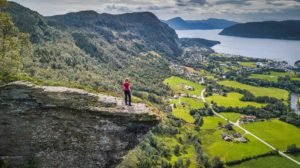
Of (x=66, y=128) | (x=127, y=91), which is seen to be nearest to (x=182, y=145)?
(x=127, y=91)

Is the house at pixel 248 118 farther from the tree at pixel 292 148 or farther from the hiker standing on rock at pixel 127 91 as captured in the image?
the hiker standing on rock at pixel 127 91

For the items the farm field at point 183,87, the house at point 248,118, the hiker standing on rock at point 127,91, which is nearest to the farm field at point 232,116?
the house at point 248,118

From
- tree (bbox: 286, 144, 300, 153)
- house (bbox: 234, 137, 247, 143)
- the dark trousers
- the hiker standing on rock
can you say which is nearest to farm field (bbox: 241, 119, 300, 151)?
tree (bbox: 286, 144, 300, 153)

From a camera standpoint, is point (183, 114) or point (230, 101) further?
point (230, 101)

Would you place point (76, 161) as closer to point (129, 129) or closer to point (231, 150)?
point (129, 129)

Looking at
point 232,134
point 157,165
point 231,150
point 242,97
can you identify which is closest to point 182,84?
point 242,97

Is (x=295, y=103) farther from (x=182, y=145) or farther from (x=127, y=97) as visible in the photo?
(x=127, y=97)
